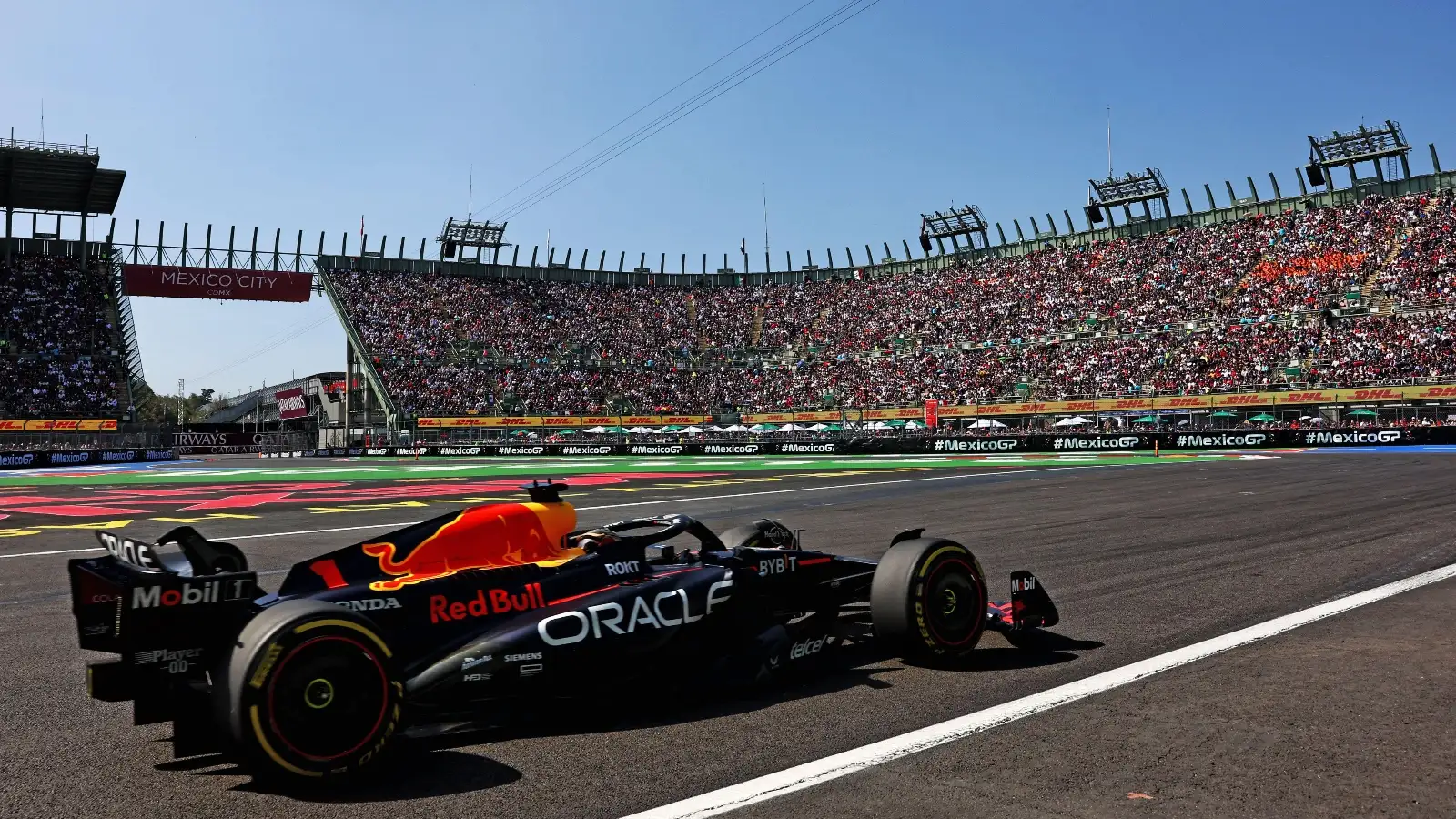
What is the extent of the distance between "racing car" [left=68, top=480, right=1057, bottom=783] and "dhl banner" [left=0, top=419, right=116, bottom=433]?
167 ft

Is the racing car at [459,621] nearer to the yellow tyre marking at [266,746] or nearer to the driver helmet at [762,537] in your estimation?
the yellow tyre marking at [266,746]

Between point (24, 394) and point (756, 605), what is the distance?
59.0m

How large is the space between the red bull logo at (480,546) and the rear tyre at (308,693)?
722 mm

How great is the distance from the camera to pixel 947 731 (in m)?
4.50

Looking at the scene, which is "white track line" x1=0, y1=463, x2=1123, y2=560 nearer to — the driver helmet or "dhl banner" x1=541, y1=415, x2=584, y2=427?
the driver helmet

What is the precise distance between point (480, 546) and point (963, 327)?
198 feet

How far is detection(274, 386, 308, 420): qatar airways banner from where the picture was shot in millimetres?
86625

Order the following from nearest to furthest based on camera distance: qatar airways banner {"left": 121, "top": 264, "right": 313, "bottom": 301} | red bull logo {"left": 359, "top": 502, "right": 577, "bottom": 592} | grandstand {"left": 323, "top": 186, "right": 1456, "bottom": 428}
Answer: red bull logo {"left": 359, "top": 502, "right": 577, "bottom": 592} < grandstand {"left": 323, "top": 186, "right": 1456, "bottom": 428} < qatar airways banner {"left": 121, "top": 264, "right": 313, "bottom": 301}

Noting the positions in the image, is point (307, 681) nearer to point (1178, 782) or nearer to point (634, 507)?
point (1178, 782)

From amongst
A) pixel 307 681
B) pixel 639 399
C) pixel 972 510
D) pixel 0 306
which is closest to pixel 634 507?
pixel 972 510

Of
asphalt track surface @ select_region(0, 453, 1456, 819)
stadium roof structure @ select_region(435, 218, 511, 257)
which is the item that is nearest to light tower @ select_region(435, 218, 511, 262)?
stadium roof structure @ select_region(435, 218, 511, 257)

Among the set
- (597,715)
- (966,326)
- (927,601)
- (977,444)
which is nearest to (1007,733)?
(927,601)

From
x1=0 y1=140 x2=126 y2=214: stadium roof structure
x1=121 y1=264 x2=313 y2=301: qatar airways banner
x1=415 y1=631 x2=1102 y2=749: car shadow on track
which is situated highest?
x1=0 y1=140 x2=126 y2=214: stadium roof structure

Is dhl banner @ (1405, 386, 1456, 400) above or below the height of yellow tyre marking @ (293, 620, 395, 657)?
above
